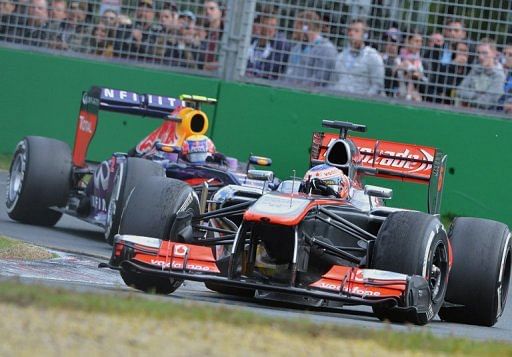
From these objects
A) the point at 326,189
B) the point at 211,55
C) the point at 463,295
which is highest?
the point at 211,55

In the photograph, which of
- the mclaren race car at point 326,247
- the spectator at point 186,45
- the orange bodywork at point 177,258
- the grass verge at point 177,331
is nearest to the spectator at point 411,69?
the spectator at point 186,45

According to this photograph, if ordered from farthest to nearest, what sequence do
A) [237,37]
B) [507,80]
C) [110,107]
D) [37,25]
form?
[37,25] → [237,37] → [507,80] → [110,107]

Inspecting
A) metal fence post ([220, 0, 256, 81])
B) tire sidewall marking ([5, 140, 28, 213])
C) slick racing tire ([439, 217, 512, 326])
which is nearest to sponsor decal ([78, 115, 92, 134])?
tire sidewall marking ([5, 140, 28, 213])

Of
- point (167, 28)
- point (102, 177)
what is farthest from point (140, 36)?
point (102, 177)

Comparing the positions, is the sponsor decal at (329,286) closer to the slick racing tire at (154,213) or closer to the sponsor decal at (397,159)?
the slick racing tire at (154,213)

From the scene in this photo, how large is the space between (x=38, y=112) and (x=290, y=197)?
9.66 m

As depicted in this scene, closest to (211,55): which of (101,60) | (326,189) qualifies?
(101,60)

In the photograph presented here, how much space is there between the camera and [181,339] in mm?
6152

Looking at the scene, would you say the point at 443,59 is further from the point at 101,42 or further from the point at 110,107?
the point at 101,42

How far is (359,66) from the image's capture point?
16984 millimetres

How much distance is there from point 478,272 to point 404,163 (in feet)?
4.91

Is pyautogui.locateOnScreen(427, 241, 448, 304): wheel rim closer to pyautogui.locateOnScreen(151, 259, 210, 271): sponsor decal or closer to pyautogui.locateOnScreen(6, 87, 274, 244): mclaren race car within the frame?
pyautogui.locateOnScreen(151, 259, 210, 271): sponsor decal

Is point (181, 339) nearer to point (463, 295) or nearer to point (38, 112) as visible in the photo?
point (463, 295)

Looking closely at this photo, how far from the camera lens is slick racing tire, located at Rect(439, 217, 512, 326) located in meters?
10.0
